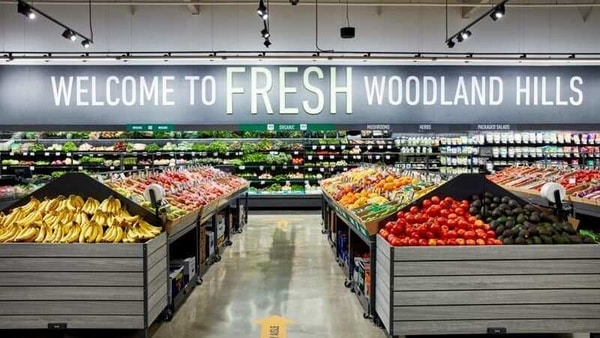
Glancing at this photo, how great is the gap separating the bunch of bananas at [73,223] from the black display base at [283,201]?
878 cm

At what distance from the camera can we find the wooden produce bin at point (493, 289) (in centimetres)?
388

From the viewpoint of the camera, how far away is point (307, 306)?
522 centimetres

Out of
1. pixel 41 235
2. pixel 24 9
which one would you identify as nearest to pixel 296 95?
pixel 24 9

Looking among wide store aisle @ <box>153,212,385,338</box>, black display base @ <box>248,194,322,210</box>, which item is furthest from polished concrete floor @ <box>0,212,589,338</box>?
black display base @ <box>248,194,322,210</box>

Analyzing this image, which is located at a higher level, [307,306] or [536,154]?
[536,154]

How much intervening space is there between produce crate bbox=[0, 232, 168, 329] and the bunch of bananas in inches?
5.7

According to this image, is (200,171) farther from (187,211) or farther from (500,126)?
(500,126)

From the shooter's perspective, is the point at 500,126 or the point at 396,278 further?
the point at 500,126

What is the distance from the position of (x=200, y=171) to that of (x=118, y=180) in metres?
3.19

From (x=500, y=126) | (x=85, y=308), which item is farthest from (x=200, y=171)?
(x=500, y=126)

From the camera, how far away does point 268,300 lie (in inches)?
214

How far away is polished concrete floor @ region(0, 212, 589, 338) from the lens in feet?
14.6

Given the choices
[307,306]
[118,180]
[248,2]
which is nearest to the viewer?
[307,306]

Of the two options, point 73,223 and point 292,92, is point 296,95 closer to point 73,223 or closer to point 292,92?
point 292,92
